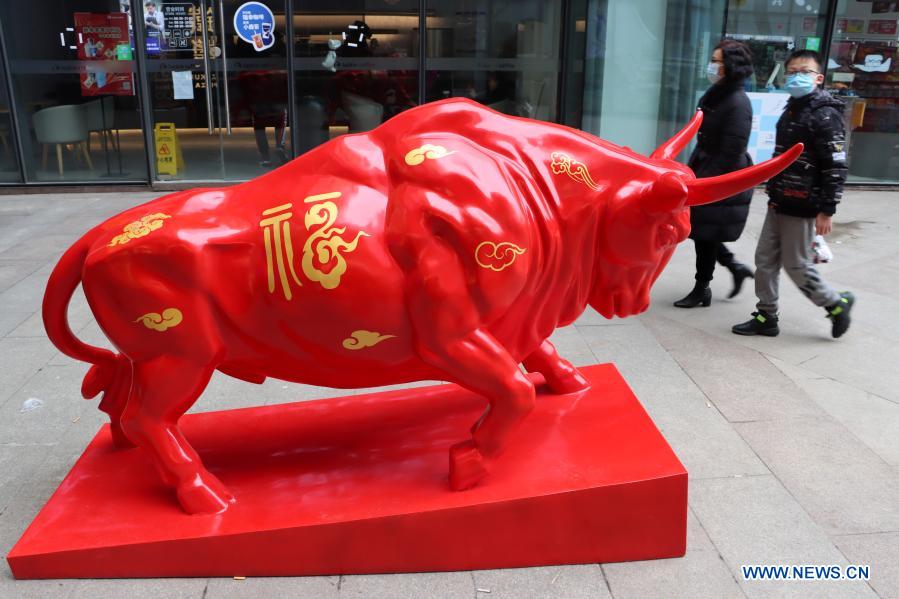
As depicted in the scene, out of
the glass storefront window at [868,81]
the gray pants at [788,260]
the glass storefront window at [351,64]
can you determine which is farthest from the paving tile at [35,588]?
the glass storefront window at [868,81]

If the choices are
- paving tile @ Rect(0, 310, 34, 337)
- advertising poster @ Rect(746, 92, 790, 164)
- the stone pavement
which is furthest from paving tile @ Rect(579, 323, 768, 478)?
advertising poster @ Rect(746, 92, 790, 164)

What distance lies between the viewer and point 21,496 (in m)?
3.34

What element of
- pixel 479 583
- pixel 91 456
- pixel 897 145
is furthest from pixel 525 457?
pixel 897 145

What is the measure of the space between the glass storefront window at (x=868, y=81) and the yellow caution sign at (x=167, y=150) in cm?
891

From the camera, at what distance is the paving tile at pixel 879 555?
2785 mm

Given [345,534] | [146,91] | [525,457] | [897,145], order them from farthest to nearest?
[897,145] → [146,91] → [525,457] → [345,534]

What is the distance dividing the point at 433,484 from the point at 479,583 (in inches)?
15.5

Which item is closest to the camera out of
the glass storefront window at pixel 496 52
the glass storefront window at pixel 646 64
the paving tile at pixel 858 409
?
the paving tile at pixel 858 409

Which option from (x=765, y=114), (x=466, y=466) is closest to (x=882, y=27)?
(x=765, y=114)

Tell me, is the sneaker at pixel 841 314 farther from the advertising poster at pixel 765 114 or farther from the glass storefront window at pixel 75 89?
the glass storefront window at pixel 75 89

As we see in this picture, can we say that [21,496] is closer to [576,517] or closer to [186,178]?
[576,517]

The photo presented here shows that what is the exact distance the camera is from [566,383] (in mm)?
3627

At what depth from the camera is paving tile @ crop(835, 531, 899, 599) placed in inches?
110

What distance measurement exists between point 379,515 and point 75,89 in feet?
30.5
